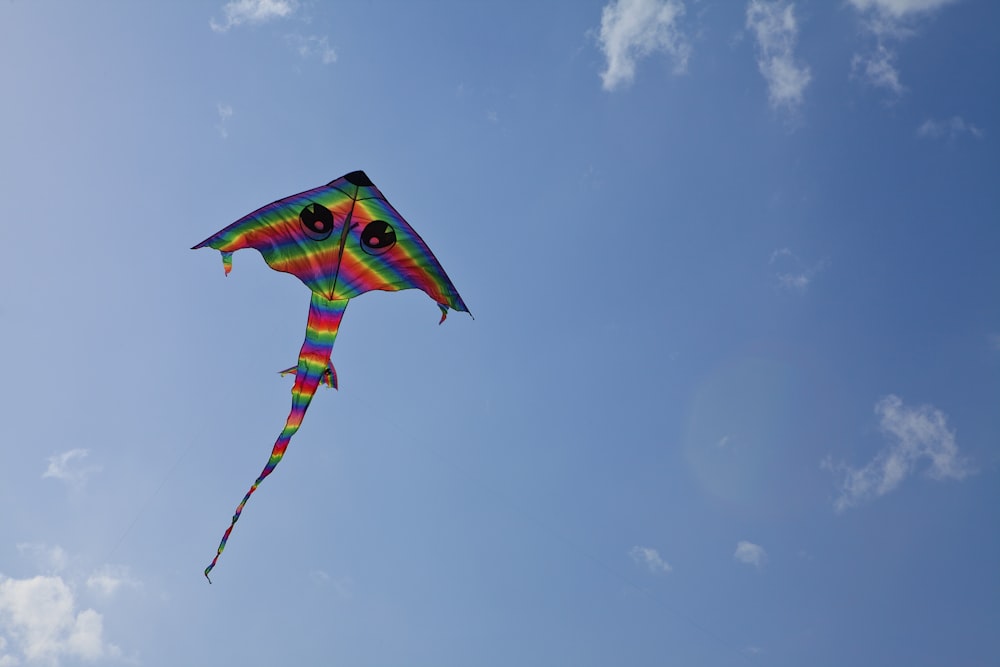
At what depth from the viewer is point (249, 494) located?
12609mm

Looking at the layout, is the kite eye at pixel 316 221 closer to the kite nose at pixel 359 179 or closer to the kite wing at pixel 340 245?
the kite wing at pixel 340 245

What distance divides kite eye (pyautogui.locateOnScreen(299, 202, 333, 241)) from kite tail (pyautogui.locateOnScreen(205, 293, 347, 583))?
123cm

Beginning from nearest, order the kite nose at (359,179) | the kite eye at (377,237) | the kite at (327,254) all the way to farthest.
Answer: the kite nose at (359,179), the kite at (327,254), the kite eye at (377,237)

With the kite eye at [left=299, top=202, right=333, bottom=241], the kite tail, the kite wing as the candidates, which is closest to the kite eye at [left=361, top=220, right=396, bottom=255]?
the kite wing

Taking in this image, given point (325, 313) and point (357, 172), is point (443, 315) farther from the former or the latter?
point (357, 172)

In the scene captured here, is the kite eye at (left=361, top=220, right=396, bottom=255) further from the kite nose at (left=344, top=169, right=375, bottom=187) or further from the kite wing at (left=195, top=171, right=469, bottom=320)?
the kite nose at (left=344, top=169, right=375, bottom=187)

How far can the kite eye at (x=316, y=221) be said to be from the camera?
44.6 feet

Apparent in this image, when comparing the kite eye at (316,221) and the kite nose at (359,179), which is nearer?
the kite nose at (359,179)

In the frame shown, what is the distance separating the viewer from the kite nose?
1293 centimetres

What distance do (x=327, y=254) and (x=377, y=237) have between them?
3.66 feet

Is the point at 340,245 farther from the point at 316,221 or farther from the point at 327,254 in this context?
the point at 316,221

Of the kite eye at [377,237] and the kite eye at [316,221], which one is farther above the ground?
the kite eye at [377,237]

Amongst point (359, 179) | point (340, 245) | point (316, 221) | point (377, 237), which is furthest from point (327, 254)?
point (359, 179)

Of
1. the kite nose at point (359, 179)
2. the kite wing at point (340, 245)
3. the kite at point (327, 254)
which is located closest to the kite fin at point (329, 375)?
the kite at point (327, 254)
